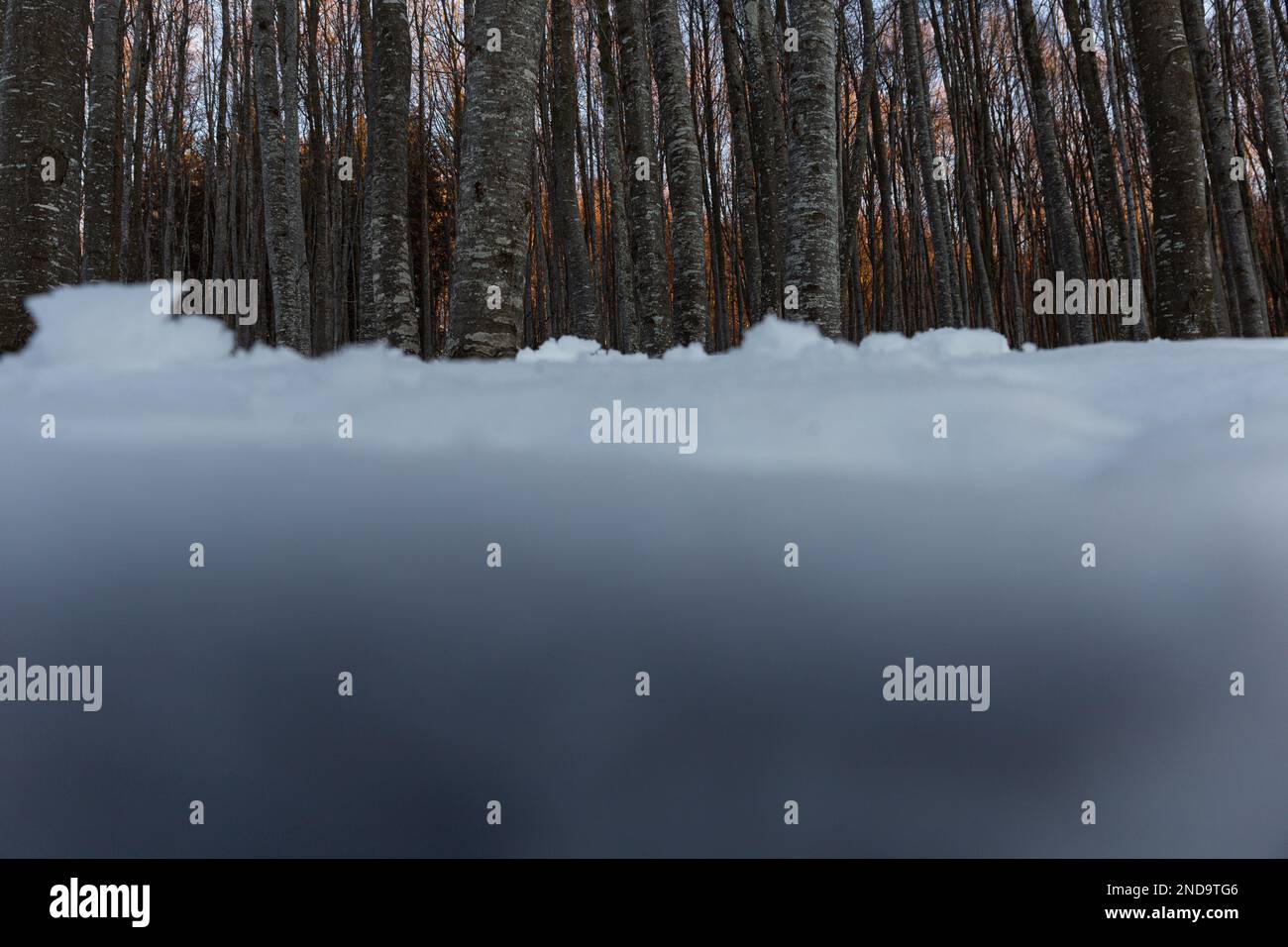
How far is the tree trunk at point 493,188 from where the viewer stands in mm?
3295

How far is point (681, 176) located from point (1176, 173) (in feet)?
11.6

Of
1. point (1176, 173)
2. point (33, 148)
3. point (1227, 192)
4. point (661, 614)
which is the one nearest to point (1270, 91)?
point (1227, 192)

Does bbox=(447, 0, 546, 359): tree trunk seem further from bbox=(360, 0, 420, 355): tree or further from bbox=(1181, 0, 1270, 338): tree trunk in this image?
bbox=(1181, 0, 1270, 338): tree trunk

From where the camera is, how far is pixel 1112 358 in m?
2.21

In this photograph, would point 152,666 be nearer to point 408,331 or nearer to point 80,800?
point 80,800

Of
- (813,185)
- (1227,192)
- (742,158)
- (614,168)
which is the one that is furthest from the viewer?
(614,168)

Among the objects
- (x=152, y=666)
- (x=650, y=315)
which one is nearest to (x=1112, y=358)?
(x=152, y=666)

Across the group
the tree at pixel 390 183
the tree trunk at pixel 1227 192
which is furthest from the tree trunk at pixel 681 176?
the tree trunk at pixel 1227 192

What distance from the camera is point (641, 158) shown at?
6625mm

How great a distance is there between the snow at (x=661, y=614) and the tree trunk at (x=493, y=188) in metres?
1.36

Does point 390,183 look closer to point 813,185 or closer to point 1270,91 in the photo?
point 813,185

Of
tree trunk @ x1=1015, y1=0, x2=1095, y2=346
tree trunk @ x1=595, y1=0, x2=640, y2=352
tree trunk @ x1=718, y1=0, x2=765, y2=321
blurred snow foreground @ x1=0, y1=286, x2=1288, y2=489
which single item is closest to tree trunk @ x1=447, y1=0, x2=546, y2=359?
blurred snow foreground @ x1=0, y1=286, x2=1288, y2=489

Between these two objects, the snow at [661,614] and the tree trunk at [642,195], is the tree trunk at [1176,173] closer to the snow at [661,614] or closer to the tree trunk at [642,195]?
the snow at [661,614]
